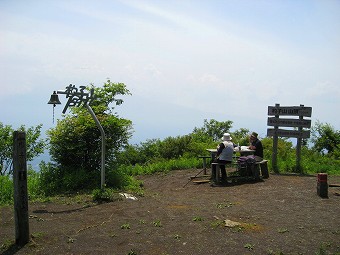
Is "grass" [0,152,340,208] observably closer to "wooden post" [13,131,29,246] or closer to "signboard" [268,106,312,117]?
"signboard" [268,106,312,117]

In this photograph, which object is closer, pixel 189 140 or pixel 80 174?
pixel 80 174

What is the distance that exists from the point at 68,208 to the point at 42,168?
12.1 ft

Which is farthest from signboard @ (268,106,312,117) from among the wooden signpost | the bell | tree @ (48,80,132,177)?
the bell

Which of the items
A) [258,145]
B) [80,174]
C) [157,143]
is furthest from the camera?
[157,143]

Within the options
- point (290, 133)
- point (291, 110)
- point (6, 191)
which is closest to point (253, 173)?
point (290, 133)

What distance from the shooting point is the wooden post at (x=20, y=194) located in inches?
240

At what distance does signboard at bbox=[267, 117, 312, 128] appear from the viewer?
46.6 ft

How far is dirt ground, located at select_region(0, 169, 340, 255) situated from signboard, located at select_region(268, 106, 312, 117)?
408cm

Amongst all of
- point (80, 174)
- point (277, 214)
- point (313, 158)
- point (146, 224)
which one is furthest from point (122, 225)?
point (313, 158)

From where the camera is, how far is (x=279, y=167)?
1485cm

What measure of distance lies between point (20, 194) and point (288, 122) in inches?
434

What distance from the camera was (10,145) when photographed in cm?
2108

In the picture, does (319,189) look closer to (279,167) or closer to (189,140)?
(279,167)

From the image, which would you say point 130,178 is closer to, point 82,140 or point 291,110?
point 82,140
